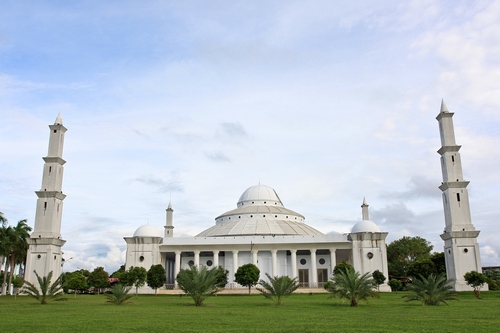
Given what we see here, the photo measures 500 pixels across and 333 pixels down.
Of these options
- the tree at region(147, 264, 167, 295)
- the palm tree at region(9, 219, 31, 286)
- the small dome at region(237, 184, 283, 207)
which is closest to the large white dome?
the small dome at region(237, 184, 283, 207)

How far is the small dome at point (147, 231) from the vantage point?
173 ft

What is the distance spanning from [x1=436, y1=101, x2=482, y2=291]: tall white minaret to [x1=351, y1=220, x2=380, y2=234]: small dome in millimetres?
9250

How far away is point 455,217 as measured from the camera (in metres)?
42.4

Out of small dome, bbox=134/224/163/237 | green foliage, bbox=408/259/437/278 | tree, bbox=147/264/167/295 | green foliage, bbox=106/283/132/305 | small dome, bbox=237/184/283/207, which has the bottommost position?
green foliage, bbox=106/283/132/305

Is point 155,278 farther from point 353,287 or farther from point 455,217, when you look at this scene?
point 455,217

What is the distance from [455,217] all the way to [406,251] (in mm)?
25539

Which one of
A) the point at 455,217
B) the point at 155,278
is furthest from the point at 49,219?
the point at 455,217

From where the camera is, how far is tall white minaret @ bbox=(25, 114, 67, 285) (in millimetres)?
42625

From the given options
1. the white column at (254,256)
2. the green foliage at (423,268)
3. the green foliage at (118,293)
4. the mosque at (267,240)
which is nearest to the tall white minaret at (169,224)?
the mosque at (267,240)

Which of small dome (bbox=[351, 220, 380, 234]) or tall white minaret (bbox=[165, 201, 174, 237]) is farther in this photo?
tall white minaret (bbox=[165, 201, 174, 237])

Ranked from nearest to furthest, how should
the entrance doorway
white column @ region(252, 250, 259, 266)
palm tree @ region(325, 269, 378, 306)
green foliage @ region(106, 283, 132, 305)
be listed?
palm tree @ region(325, 269, 378, 306), green foliage @ region(106, 283, 132, 305), white column @ region(252, 250, 259, 266), the entrance doorway

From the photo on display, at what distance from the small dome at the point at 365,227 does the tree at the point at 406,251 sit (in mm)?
15999

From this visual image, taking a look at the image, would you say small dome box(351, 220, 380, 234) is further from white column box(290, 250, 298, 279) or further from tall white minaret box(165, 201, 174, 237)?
tall white minaret box(165, 201, 174, 237)

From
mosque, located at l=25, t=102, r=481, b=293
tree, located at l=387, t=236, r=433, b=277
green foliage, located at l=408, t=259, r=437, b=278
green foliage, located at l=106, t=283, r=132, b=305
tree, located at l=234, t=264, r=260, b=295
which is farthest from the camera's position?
tree, located at l=387, t=236, r=433, b=277
